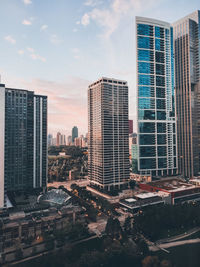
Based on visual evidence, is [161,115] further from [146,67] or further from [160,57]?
[160,57]

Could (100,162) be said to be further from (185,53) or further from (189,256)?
(185,53)

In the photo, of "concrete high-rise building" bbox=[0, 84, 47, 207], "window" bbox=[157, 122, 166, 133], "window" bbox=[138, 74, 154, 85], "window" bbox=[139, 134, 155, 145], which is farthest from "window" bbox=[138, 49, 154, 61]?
"concrete high-rise building" bbox=[0, 84, 47, 207]

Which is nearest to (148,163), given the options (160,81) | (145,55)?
(160,81)

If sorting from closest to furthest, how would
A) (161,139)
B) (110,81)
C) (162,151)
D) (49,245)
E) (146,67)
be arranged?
(49,245) → (110,81) → (146,67) → (162,151) → (161,139)

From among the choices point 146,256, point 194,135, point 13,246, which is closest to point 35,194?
point 13,246

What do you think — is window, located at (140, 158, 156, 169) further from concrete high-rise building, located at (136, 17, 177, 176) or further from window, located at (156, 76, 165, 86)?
window, located at (156, 76, 165, 86)

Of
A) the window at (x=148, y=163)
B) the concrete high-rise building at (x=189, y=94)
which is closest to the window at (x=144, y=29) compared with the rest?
the concrete high-rise building at (x=189, y=94)
